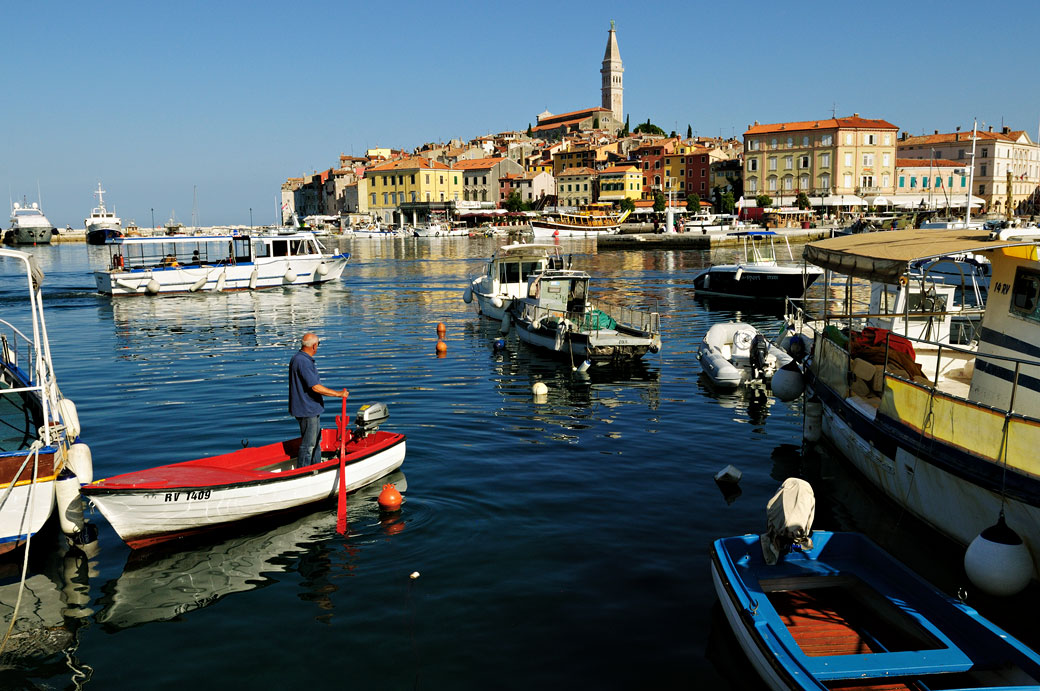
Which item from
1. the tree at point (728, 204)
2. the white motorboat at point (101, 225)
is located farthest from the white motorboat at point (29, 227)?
the tree at point (728, 204)

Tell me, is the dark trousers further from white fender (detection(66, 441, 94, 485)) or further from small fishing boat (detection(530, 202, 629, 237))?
small fishing boat (detection(530, 202, 629, 237))

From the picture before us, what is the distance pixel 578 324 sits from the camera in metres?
25.1

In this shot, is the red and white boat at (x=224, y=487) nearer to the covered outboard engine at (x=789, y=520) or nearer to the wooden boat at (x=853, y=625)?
the wooden boat at (x=853, y=625)

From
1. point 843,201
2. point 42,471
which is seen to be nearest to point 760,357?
point 42,471

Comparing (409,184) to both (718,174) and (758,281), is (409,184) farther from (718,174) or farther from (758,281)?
(758,281)

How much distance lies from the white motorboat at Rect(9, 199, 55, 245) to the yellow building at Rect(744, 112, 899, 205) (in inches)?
4489

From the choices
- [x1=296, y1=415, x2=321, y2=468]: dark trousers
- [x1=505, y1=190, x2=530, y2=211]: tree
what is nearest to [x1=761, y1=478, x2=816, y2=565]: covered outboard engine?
[x1=296, y1=415, x2=321, y2=468]: dark trousers

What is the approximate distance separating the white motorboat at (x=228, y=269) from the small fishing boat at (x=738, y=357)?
108 ft

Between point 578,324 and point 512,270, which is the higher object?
point 512,270

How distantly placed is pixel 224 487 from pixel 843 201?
112 meters

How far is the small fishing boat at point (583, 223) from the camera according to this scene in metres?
122

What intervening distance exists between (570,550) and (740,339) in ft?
44.3

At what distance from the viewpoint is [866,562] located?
9.04 metres

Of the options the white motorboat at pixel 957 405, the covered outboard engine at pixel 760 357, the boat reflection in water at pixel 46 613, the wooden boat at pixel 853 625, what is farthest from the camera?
the covered outboard engine at pixel 760 357
